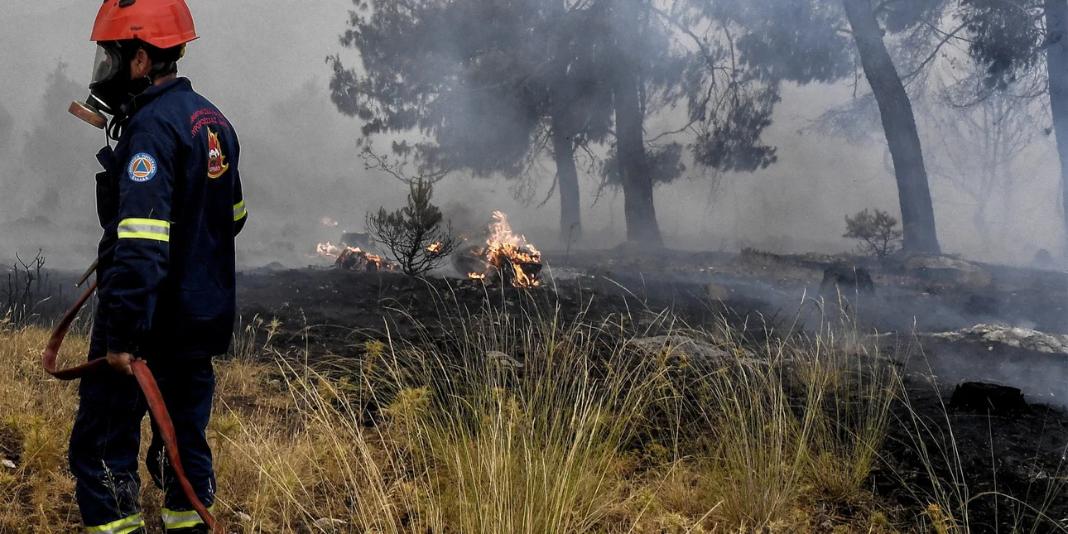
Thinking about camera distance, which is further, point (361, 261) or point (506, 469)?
point (361, 261)

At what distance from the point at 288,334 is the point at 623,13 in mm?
11205

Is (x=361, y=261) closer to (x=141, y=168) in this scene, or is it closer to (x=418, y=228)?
(x=418, y=228)

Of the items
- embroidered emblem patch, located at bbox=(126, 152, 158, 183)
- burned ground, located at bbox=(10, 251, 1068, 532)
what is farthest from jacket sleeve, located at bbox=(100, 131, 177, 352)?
burned ground, located at bbox=(10, 251, 1068, 532)

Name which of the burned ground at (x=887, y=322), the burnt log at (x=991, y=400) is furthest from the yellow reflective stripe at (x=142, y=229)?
the burnt log at (x=991, y=400)

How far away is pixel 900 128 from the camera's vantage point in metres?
15.2

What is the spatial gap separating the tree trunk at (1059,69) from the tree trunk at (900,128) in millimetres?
2291

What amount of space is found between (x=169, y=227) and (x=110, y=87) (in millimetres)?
568

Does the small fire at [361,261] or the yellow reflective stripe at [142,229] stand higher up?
the yellow reflective stripe at [142,229]

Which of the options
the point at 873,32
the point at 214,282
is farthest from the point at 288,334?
the point at 873,32

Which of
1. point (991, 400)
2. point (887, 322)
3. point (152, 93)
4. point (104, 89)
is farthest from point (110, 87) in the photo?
point (887, 322)

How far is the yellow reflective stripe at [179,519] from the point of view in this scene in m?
2.59

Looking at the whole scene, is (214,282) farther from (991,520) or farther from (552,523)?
(991,520)

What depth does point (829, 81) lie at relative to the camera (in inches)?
624

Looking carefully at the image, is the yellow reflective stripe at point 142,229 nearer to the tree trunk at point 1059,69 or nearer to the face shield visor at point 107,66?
the face shield visor at point 107,66
